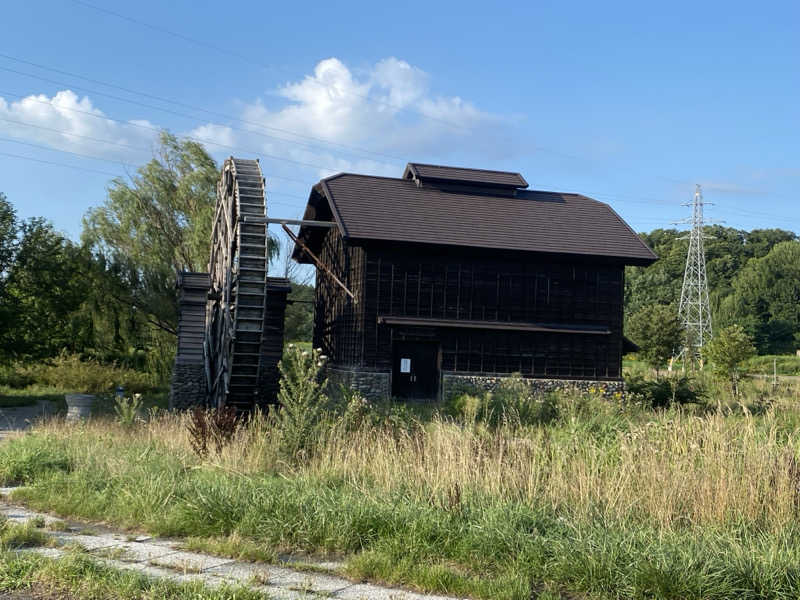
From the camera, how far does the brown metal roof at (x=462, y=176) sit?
26547 mm

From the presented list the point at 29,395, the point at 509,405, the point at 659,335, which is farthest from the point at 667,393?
the point at 29,395

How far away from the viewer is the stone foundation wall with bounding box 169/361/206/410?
61.0 feet

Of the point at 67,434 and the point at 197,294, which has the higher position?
the point at 197,294

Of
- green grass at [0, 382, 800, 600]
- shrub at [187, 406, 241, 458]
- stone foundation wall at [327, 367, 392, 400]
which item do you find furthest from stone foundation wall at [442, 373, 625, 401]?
green grass at [0, 382, 800, 600]

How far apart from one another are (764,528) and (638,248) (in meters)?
18.6

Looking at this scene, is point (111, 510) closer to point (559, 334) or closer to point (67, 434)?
point (67, 434)

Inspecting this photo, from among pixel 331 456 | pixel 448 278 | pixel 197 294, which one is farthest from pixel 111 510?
pixel 448 278

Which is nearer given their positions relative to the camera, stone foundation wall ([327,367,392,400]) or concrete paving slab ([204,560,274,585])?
concrete paving slab ([204,560,274,585])

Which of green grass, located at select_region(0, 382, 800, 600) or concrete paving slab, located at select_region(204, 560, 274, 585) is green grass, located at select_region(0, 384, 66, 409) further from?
concrete paving slab, located at select_region(204, 560, 274, 585)

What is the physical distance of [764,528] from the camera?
6758 mm

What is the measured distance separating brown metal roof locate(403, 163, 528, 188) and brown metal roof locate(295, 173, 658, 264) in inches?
15.4

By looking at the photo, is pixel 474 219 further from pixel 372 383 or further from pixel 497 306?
pixel 372 383

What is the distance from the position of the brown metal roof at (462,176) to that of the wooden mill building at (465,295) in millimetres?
1572

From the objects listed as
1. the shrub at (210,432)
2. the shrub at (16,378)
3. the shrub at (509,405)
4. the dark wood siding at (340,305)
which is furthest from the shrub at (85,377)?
the shrub at (210,432)
